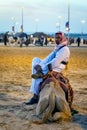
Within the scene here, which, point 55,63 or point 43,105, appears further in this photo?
point 55,63

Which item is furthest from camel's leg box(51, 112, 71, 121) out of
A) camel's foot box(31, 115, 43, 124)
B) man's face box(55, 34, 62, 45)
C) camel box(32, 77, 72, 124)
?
man's face box(55, 34, 62, 45)

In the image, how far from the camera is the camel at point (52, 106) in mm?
8258

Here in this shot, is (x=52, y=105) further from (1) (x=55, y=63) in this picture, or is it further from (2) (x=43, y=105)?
(1) (x=55, y=63)

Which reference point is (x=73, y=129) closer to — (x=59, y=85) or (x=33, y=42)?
(x=59, y=85)

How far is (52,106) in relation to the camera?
8289 mm

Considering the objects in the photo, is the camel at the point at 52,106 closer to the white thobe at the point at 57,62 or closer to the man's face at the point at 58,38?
the white thobe at the point at 57,62

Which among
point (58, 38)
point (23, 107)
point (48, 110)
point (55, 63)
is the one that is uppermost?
point (58, 38)

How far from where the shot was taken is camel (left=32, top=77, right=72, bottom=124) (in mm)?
8258

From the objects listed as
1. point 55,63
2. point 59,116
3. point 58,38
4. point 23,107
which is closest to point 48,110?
point 59,116

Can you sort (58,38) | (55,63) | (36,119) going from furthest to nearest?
1. (58,38)
2. (55,63)
3. (36,119)

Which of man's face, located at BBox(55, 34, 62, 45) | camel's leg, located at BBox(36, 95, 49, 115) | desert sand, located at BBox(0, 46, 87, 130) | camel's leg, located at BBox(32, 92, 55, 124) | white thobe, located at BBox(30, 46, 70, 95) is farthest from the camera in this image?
man's face, located at BBox(55, 34, 62, 45)

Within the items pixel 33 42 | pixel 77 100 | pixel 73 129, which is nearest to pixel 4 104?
pixel 77 100

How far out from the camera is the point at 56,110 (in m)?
8.48

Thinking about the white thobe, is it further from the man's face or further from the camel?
the camel
